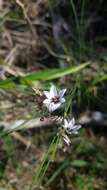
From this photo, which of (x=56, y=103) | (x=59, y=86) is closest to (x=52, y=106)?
(x=56, y=103)

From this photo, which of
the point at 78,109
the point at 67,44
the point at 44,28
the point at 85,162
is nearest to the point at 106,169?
the point at 85,162

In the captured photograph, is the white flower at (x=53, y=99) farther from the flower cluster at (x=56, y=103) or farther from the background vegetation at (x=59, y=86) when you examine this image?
the background vegetation at (x=59, y=86)

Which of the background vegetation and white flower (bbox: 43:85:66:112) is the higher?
white flower (bbox: 43:85:66:112)

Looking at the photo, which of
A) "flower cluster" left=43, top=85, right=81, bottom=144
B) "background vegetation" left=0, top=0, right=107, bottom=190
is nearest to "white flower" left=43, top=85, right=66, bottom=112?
"flower cluster" left=43, top=85, right=81, bottom=144

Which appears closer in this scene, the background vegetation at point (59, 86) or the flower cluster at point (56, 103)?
the flower cluster at point (56, 103)

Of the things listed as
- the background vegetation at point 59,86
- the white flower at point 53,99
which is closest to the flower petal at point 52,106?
the white flower at point 53,99

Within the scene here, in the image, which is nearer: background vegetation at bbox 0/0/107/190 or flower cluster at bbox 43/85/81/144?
flower cluster at bbox 43/85/81/144


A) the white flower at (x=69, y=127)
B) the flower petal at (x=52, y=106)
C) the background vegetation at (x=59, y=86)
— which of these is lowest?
the background vegetation at (x=59, y=86)

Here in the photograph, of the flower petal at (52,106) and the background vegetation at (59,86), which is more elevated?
the flower petal at (52,106)

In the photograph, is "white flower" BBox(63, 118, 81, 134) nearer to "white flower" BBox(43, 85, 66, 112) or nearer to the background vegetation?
"white flower" BBox(43, 85, 66, 112)
